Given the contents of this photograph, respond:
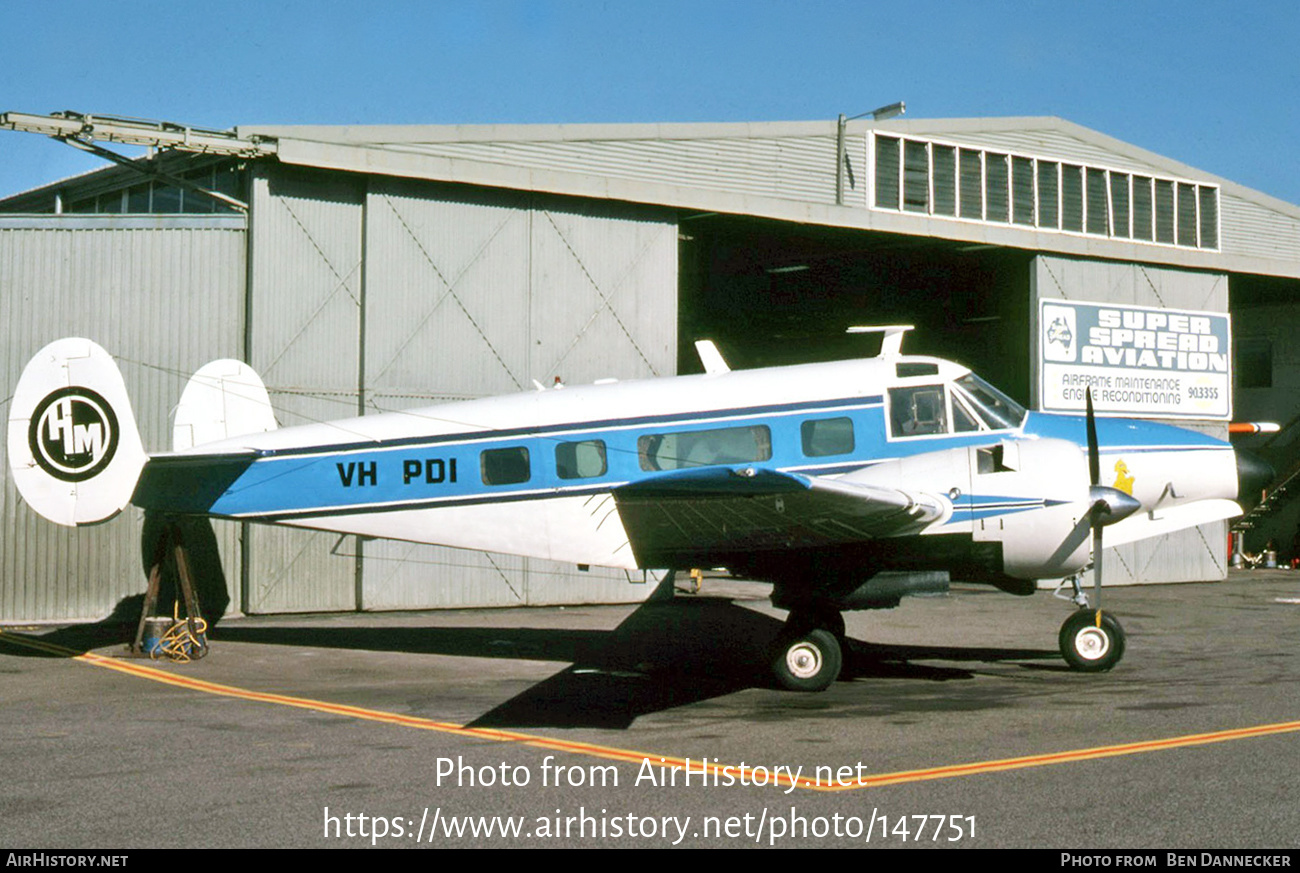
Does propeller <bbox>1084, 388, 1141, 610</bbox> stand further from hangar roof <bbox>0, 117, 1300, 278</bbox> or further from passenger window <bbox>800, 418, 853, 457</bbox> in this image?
hangar roof <bbox>0, 117, 1300, 278</bbox>

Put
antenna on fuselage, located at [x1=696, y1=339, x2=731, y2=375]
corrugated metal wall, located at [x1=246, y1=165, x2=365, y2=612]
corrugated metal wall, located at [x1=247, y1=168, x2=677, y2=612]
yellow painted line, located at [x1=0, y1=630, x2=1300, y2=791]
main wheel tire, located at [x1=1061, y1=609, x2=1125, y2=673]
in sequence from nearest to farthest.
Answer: yellow painted line, located at [x1=0, y1=630, x2=1300, y2=791] < main wheel tire, located at [x1=1061, y1=609, x2=1125, y2=673] < antenna on fuselage, located at [x1=696, y1=339, x2=731, y2=375] < corrugated metal wall, located at [x1=246, y1=165, x2=365, y2=612] < corrugated metal wall, located at [x1=247, y1=168, x2=677, y2=612]

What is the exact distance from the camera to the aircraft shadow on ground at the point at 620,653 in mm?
12180

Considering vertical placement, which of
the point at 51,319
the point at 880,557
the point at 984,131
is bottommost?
the point at 880,557

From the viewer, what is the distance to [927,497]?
492 inches

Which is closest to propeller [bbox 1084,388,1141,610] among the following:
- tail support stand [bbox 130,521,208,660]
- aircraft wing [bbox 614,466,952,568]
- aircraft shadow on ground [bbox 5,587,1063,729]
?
aircraft wing [bbox 614,466,952,568]

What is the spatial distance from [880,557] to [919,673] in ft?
6.52

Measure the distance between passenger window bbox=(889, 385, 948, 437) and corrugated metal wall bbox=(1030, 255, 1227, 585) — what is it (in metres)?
15.3

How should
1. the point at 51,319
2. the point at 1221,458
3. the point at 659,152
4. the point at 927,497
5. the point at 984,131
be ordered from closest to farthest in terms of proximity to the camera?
the point at 927,497 < the point at 1221,458 < the point at 51,319 < the point at 659,152 < the point at 984,131

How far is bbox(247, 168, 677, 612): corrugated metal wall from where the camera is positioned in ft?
67.0

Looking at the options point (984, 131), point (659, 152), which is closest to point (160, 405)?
point (659, 152)

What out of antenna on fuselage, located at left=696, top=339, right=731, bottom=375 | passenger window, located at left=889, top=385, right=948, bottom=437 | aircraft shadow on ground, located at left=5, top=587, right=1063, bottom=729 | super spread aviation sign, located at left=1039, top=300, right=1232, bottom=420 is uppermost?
super spread aviation sign, located at left=1039, top=300, right=1232, bottom=420

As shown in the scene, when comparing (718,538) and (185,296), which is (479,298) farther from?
(718,538)

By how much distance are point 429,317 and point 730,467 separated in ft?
34.4

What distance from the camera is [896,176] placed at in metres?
27.3
